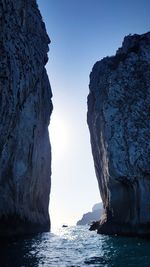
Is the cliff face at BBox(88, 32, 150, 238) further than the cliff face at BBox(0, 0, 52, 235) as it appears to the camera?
Yes

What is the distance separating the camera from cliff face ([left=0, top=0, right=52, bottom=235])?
2893 cm

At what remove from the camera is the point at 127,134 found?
5412 cm

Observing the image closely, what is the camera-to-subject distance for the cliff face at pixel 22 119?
94.9 feet

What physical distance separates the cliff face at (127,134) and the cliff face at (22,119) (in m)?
13.3

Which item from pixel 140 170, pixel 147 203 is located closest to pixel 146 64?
pixel 140 170

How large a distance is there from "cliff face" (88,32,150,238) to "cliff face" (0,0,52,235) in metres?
13.3

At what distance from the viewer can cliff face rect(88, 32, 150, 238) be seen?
50.0 meters

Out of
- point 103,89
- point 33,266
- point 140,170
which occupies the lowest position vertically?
point 33,266

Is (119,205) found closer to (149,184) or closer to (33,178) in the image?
(149,184)

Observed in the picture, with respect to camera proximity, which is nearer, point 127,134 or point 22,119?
point 22,119

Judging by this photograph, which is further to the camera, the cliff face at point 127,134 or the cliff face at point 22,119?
the cliff face at point 127,134

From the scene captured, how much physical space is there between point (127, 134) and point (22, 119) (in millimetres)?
17920

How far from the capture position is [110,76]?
204 ft

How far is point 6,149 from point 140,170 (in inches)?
839
